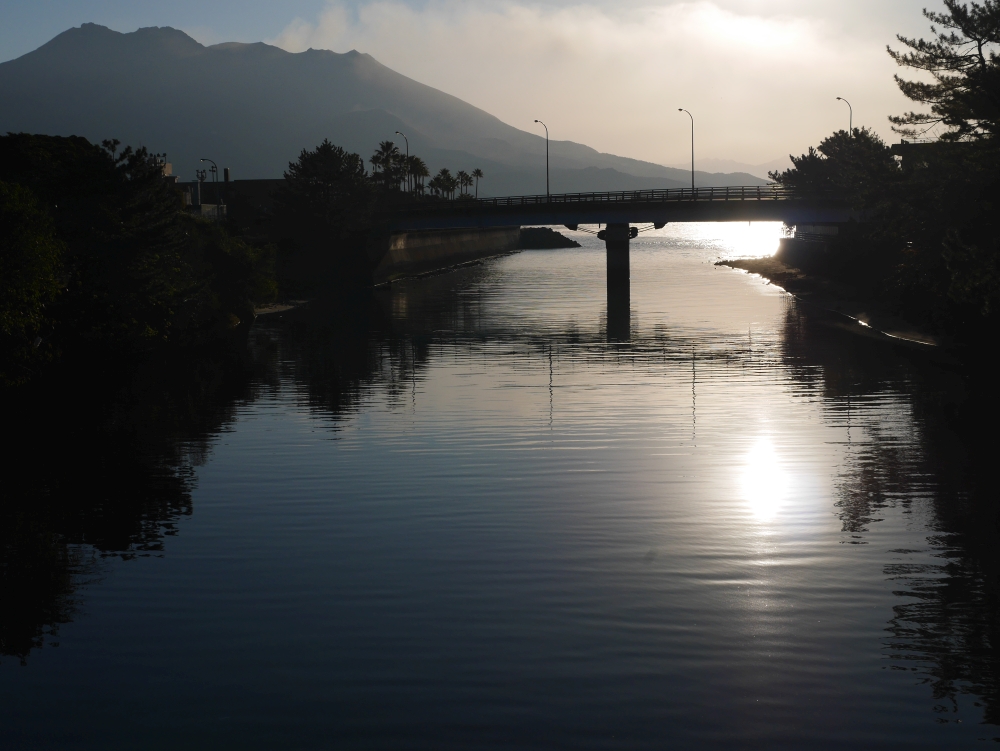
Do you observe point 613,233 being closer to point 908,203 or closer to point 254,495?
point 908,203

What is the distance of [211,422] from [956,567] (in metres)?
27.9

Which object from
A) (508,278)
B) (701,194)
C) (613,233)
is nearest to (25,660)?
(701,194)

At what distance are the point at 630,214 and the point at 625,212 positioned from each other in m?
0.59

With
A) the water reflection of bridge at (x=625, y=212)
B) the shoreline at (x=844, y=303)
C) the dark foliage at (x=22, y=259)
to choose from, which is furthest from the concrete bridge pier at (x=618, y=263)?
the dark foliage at (x=22, y=259)

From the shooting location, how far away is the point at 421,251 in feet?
492

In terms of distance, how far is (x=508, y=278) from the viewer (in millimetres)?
148000

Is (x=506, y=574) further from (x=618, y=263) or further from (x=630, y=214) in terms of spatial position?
(x=618, y=263)

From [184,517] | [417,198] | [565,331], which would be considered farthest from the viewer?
[417,198]

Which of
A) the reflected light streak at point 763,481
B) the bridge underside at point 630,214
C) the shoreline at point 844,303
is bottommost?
the reflected light streak at point 763,481

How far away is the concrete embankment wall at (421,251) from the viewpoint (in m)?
127

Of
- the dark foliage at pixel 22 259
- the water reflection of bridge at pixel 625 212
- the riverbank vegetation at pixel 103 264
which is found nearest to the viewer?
the dark foliage at pixel 22 259

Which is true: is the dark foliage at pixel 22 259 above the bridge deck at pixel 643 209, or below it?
below

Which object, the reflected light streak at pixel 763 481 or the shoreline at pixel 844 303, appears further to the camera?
the shoreline at pixel 844 303

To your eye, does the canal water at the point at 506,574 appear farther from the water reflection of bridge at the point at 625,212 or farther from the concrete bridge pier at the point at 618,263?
the concrete bridge pier at the point at 618,263
